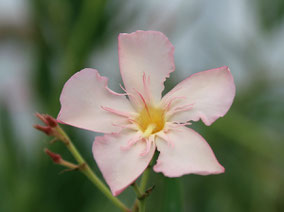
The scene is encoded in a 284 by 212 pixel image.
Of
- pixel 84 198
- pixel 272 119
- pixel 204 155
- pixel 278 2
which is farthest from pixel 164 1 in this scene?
pixel 204 155

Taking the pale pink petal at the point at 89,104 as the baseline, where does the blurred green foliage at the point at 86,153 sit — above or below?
below

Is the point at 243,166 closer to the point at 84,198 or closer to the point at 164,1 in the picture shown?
the point at 84,198

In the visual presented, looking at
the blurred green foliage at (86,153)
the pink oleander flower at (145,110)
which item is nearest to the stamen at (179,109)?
the pink oleander flower at (145,110)

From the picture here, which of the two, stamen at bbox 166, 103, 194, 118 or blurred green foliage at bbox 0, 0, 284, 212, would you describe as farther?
blurred green foliage at bbox 0, 0, 284, 212

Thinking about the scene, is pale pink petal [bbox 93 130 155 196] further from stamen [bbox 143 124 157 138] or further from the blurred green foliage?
the blurred green foliage

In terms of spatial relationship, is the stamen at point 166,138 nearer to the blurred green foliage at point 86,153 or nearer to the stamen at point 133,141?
the stamen at point 133,141

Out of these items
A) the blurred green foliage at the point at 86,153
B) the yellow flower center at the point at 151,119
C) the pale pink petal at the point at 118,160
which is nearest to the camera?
the pale pink petal at the point at 118,160

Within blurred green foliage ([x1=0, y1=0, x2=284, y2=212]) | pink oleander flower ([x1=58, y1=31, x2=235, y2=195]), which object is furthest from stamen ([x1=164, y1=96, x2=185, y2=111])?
blurred green foliage ([x1=0, y1=0, x2=284, y2=212])
